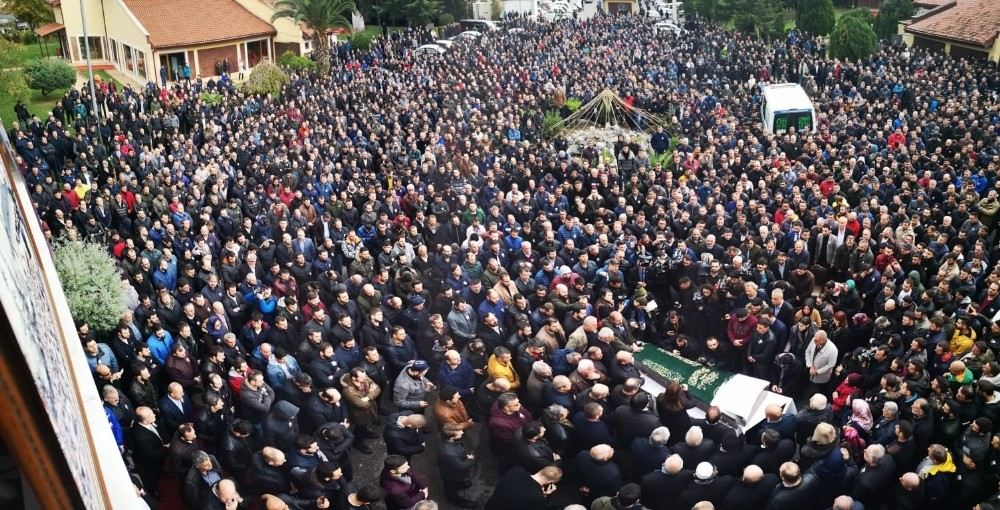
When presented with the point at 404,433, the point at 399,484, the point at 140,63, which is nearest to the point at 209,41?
the point at 140,63

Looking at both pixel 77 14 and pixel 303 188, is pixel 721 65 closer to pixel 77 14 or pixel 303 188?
pixel 303 188

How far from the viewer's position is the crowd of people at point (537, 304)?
6.54 m

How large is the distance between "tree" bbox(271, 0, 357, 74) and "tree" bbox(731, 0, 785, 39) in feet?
67.4

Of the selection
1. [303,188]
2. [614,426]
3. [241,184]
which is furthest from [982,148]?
[241,184]

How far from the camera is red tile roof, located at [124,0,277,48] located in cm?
3155

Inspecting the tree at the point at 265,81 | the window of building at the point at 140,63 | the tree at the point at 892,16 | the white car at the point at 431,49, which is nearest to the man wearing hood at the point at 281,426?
the tree at the point at 265,81

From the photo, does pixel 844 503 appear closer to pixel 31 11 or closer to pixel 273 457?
pixel 273 457

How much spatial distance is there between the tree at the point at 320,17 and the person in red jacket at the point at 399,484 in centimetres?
2680

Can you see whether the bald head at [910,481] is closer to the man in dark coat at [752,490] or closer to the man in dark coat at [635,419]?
the man in dark coat at [752,490]

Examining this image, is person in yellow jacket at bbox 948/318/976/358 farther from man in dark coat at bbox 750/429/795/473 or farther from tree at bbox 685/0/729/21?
tree at bbox 685/0/729/21

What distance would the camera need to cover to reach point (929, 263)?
34.0 ft

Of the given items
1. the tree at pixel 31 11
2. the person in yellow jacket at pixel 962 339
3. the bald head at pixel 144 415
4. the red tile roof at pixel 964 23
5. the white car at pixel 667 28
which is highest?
the tree at pixel 31 11

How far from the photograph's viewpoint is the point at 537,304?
10023mm

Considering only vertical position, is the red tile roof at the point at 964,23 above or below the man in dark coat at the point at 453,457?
above
